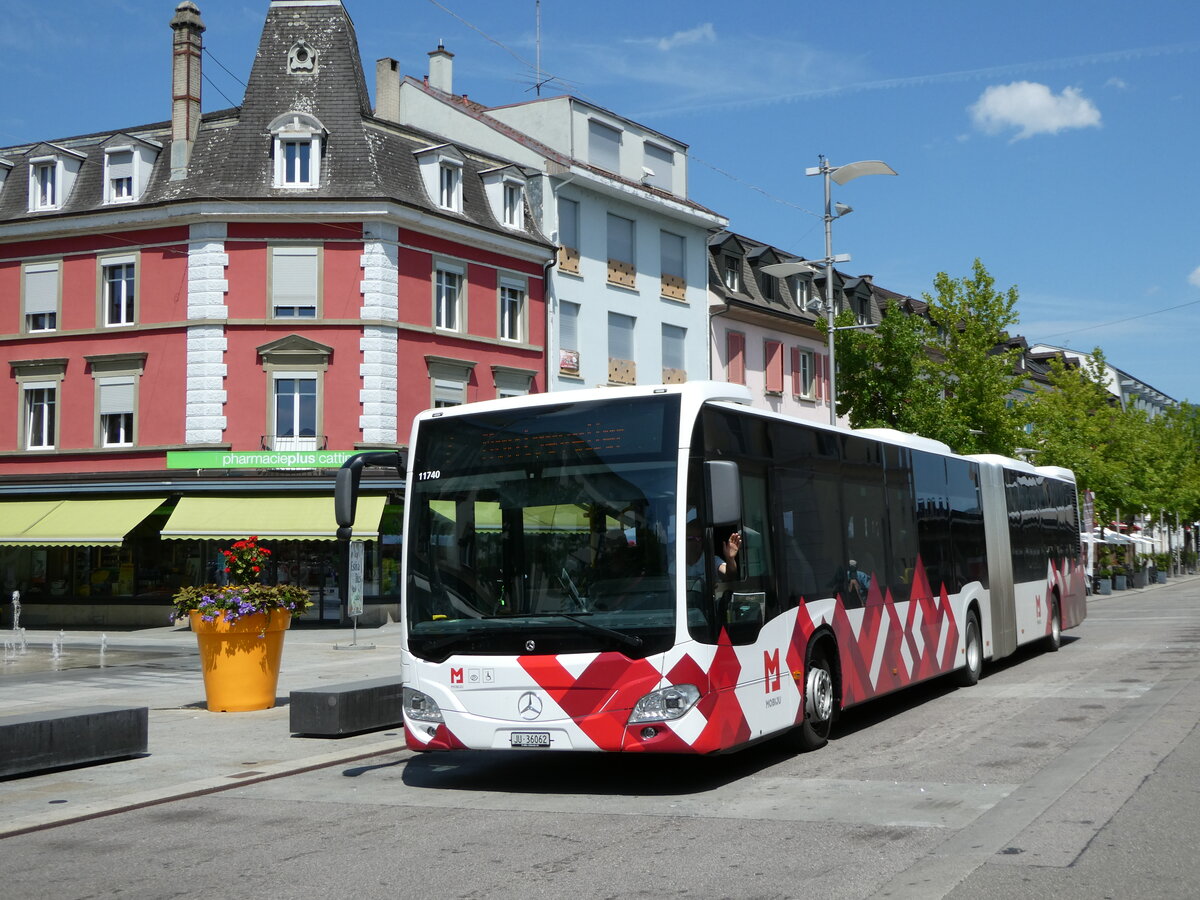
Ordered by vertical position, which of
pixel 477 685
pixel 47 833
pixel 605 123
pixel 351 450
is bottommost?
pixel 47 833

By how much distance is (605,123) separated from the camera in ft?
133

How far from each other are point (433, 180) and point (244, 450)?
849cm

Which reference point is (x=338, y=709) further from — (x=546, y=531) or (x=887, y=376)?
(x=887, y=376)

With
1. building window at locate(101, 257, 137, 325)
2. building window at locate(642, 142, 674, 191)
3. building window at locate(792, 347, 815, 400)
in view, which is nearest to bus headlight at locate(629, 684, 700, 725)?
building window at locate(101, 257, 137, 325)

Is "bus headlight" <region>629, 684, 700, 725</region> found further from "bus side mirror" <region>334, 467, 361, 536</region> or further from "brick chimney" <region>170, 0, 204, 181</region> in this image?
"brick chimney" <region>170, 0, 204, 181</region>

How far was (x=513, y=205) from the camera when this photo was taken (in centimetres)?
3675

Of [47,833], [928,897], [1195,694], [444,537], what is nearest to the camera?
Result: [928,897]

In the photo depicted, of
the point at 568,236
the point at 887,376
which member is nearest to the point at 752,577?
the point at 887,376

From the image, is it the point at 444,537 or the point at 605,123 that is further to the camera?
the point at 605,123

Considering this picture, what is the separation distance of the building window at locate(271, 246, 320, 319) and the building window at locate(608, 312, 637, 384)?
1013 centimetres

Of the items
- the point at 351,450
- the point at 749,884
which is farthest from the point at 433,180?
the point at 749,884

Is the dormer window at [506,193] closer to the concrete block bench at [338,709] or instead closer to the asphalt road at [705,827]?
the concrete block bench at [338,709]

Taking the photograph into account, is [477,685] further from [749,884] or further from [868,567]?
[868,567]

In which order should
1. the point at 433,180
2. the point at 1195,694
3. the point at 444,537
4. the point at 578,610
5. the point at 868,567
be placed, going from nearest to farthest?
the point at 578,610 → the point at 444,537 → the point at 868,567 → the point at 1195,694 → the point at 433,180
